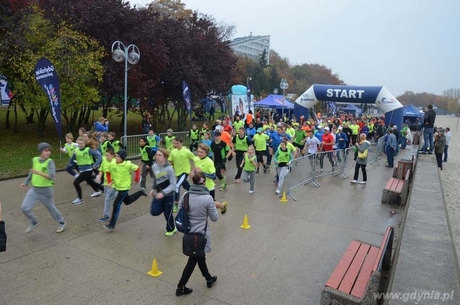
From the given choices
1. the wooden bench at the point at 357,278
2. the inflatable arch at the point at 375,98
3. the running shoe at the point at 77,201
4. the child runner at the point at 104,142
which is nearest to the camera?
the wooden bench at the point at 357,278

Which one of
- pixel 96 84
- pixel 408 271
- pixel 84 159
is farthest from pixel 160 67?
pixel 408 271

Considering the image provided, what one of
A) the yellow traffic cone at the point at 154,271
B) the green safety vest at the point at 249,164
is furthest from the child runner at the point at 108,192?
the green safety vest at the point at 249,164

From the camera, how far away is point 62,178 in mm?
10961

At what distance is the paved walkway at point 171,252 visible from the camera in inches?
184

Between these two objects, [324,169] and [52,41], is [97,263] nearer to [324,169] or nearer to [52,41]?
[324,169]

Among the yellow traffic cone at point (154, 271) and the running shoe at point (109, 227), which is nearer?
the yellow traffic cone at point (154, 271)

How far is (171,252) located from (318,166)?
8.09 meters

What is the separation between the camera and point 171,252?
19.5 ft

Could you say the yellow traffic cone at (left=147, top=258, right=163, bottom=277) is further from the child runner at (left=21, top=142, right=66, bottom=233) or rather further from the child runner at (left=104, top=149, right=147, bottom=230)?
the child runner at (left=21, top=142, right=66, bottom=233)

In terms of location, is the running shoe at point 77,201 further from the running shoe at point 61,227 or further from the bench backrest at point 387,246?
the bench backrest at point 387,246

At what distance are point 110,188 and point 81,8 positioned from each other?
12.7 metres

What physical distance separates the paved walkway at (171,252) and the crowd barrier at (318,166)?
117cm

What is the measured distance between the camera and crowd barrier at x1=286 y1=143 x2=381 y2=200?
34.4 ft

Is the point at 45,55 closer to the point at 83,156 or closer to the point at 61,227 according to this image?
the point at 83,156
